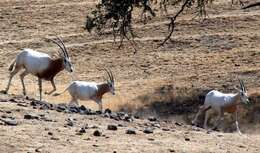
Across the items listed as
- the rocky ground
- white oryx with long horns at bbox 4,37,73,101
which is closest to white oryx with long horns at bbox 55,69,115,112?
white oryx with long horns at bbox 4,37,73,101

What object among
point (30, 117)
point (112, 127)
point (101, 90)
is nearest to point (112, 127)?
point (112, 127)

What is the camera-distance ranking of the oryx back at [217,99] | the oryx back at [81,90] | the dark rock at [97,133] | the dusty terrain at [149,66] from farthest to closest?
the oryx back at [81,90]
the oryx back at [217,99]
the dusty terrain at [149,66]
the dark rock at [97,133]

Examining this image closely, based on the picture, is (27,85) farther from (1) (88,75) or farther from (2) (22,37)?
(2) (22,37)

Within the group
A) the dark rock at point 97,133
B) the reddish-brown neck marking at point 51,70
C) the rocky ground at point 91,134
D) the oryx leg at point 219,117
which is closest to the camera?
the rocky ground at point 91,134

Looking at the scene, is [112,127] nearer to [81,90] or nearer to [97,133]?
[97,133]

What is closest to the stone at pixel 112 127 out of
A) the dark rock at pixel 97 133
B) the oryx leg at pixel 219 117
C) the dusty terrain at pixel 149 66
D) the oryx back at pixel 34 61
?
the dusty terrain at pixel 149 66

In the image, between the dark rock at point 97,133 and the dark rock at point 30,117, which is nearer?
the dark rock at point 97,133

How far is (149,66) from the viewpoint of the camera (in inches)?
1132

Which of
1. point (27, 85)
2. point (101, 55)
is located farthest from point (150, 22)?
point (27, 85)

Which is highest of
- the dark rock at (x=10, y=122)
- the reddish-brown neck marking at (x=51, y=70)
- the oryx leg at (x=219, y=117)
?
the dark rock at (x=10, y=122)

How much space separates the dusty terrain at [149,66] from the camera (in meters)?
11.9

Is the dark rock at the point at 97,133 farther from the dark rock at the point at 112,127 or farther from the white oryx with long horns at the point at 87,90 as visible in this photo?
the white oryx with long horns at the point at 87,90

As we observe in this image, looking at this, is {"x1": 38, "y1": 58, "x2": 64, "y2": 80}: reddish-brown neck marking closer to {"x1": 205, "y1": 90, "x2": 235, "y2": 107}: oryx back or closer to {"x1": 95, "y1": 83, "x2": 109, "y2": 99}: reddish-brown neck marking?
{"x1": 95, "y1": 83, "x2": 109, "y2": 99}: reddish-brown neck marking

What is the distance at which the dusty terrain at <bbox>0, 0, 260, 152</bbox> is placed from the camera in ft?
39.1
